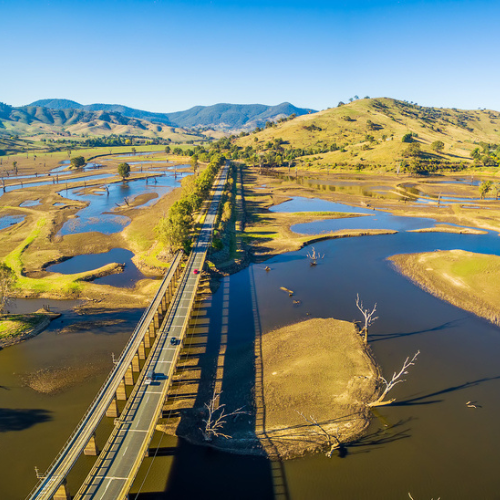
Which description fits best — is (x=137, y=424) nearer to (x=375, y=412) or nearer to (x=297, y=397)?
(x=297, y=397)

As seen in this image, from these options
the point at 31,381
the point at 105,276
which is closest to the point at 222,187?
the point at 105,276

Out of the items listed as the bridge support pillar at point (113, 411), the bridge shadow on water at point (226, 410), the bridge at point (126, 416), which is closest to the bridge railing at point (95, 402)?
the bridge at point (126, 416)

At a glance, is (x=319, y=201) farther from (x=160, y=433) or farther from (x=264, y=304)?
(x=160, y=433)

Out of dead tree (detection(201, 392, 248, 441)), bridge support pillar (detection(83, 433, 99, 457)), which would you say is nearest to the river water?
bridge support pillar (detection(83, 433, 99, 457))

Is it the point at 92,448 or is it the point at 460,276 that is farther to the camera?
the point at 460,276

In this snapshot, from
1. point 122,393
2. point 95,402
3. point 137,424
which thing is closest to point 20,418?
point 122,393

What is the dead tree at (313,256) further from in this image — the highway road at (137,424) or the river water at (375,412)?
the highway road at (137,424)

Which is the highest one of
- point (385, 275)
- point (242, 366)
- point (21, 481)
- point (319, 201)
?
point (319, 201)
